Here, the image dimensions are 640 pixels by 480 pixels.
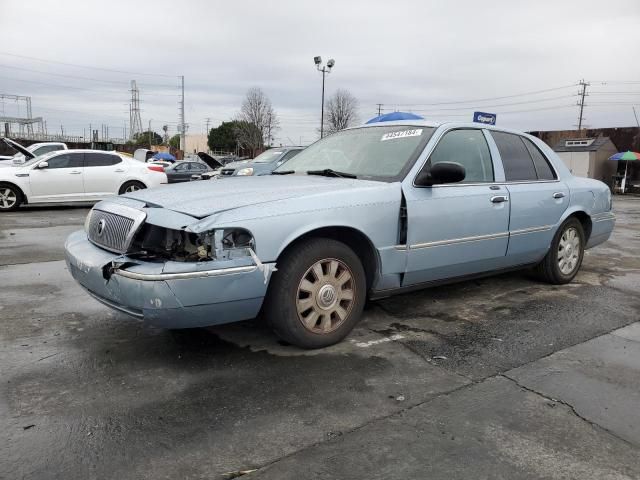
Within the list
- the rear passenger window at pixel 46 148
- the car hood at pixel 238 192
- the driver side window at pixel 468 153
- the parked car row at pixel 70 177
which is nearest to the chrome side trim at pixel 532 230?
the driver side window at pixel 468 153

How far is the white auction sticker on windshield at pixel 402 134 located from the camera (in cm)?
423

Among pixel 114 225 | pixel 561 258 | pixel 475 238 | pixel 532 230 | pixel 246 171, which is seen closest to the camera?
pixel 114 225

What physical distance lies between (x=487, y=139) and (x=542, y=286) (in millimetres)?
1838

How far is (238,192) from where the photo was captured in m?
3.50

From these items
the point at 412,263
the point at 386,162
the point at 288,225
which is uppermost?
the point at 386,162

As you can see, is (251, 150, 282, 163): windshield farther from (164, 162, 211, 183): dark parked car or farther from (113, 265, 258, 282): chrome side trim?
(113, 265, 258, 282): chrome side trim

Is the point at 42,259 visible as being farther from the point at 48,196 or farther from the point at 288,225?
the point at 48,196

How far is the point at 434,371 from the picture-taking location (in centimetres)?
326

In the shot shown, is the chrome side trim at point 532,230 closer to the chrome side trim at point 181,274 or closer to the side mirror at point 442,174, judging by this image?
the side mirror at point 442,174

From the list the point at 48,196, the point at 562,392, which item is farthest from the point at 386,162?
the point at 48,196

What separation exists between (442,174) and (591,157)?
2832 centimetres

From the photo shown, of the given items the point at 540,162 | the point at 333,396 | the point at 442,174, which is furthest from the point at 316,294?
the point at 540,162

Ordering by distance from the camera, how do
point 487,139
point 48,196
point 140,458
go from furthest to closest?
point 48,196, point 487,139, point 140,458

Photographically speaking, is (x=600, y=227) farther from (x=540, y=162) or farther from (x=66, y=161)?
(x=66, y=161)
